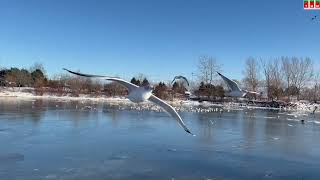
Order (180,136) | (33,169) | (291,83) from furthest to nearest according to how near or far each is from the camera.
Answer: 1. (291,83)
2. (180,136)
3. (33,169)

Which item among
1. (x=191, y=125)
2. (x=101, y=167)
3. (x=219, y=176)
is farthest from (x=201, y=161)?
(x=191, y=125)

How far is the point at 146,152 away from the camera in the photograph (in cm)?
1209

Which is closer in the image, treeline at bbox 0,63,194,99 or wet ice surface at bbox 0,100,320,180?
wet ice surface at bbox 0,100,320,180

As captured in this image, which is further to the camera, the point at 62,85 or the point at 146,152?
the point at 62,85

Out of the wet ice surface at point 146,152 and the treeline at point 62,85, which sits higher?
the treeline at point 62,85

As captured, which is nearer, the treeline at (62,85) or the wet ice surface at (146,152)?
the wet ice surface at (146,152)

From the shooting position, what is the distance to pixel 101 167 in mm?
9977

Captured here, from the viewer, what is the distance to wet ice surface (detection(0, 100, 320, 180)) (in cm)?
973

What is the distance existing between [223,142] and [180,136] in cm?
179

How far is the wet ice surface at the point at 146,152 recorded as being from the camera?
9.73m

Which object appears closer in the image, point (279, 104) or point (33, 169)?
point (33, 169)

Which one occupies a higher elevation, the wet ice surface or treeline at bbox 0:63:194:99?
treeline at bbox 0:63:194:99

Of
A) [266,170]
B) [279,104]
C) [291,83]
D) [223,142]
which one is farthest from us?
[291,83]

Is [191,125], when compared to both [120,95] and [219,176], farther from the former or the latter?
[120,95]
